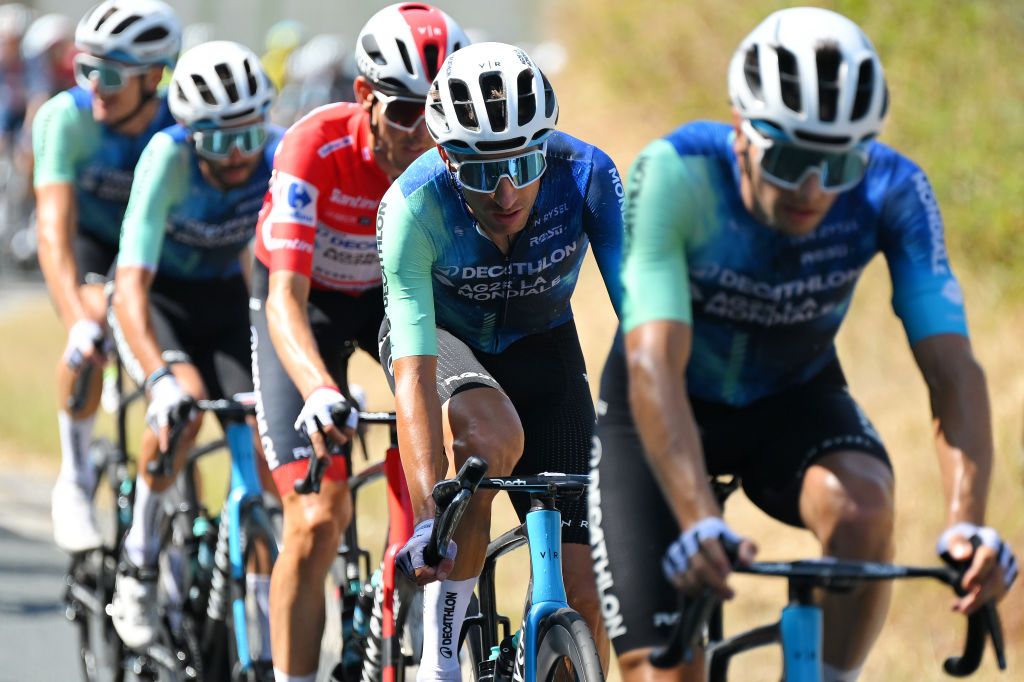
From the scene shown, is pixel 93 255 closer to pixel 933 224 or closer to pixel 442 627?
pixel 442 627

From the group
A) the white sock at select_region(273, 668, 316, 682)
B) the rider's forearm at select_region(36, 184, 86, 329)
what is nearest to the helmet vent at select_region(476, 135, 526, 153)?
the white sock at select_region(273, 668, 316, 682)

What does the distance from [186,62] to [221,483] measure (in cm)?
600

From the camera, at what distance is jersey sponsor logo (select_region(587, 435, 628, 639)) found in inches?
135

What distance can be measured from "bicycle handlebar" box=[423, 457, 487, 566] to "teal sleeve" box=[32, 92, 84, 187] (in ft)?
13.7

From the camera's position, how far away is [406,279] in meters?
4.18

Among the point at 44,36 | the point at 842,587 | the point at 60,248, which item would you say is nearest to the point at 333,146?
the point at 60,248

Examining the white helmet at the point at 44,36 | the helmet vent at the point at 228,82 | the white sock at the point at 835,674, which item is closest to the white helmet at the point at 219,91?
the helmet vent at the point at 228,82

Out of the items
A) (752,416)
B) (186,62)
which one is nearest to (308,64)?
(186,62)

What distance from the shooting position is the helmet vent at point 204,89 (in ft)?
20.1

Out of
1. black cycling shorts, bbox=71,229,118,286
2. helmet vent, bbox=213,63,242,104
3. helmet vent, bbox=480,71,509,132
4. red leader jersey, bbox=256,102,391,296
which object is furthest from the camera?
black cycling shorts, bbox=71,229,118,286

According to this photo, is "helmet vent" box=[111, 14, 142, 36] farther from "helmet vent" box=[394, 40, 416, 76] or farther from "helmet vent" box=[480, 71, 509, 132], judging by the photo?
"helmet vent" box=[480, 71, 509, 132]

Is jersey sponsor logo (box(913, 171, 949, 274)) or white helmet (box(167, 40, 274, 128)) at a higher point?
white helmet (box(167, 40, 274, 128))

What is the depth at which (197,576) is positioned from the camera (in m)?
6.18

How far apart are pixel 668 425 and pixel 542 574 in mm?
937
